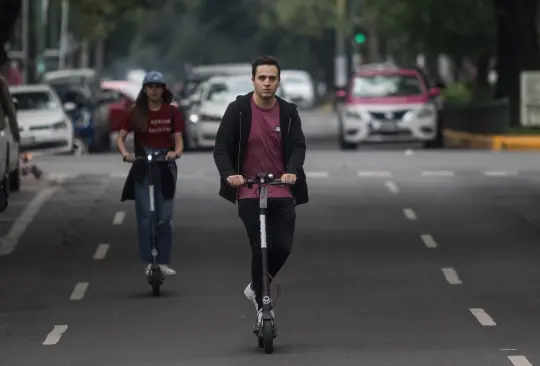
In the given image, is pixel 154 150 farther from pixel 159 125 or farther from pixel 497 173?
pixel 497 173

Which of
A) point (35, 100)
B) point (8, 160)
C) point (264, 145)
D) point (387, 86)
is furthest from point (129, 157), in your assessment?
point (387, 86)

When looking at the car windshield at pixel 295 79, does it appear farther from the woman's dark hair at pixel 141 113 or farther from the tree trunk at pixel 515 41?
the woman's dark hair at pixel 141 113

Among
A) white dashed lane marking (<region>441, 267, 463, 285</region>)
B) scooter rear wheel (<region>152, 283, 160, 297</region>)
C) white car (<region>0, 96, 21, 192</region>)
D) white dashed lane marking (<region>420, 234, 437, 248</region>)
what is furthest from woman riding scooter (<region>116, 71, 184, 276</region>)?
white car (<region>0, 96, 21, 192</region>)

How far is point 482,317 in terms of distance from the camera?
15352mm

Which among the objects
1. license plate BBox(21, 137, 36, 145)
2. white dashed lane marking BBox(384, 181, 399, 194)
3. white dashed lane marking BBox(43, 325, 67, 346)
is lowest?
white dashed lane marking BBox(43, 325, 67, 346)

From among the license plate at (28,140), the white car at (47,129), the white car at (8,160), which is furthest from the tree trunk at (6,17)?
the white car at (8,160)

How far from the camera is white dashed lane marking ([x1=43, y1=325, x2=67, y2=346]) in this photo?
14.1 meters

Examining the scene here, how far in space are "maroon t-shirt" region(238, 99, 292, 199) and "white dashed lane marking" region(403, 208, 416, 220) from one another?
10.8 m

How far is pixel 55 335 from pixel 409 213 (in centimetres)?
1036

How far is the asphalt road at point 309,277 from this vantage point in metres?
13.7

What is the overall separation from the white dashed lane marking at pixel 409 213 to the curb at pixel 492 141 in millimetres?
15190

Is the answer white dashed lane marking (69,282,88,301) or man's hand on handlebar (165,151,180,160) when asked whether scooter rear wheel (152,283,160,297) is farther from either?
man's hand on handlebar (165,151,180,160)

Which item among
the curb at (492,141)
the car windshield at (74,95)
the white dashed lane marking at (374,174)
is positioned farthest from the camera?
the car windshield at (74,95)

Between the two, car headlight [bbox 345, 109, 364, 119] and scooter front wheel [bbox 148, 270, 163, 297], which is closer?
scooter front wheel [bbox 148, 270, 163, 297]
